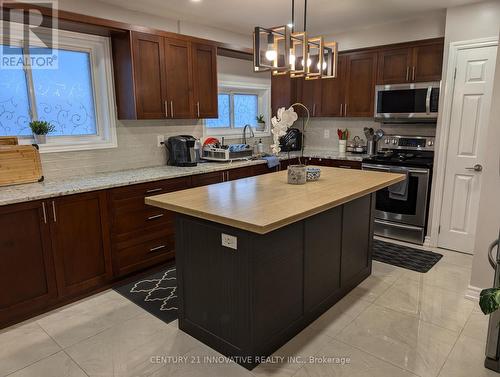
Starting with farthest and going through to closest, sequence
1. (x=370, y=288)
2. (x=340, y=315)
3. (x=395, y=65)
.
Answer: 1. (x=395, y=65)
2. (x=370, y=288)
3. (x=340, y=315)

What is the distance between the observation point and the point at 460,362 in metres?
2.10

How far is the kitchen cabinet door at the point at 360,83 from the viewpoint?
4.46 m

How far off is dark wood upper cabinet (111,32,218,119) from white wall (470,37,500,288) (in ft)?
8.99

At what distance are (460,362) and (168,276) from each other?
2.36m

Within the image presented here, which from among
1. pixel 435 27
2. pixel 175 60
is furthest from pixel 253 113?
pixel 435 27

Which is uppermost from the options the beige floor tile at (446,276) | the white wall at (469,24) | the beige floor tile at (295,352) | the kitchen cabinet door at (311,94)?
the white wall at (469,24)

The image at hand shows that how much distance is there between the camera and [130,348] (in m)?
2.26

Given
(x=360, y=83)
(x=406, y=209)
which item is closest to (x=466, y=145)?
(x=406, y=209)

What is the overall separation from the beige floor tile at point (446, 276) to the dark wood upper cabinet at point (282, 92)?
2946 millimetres

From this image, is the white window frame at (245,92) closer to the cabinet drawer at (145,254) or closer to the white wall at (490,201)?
the cabinet drawer at (145,254)

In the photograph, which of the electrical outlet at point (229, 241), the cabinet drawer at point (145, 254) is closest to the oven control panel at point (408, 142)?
the cabinet drawer at point (145, 254)

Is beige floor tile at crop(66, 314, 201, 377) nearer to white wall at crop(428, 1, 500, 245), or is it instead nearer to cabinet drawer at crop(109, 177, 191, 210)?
cabinet drawer at crop(109, 177, 191, 210)

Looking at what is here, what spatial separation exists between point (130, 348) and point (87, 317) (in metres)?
0.58

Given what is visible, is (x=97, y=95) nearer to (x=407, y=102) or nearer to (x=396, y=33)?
(x=407, y=102)
